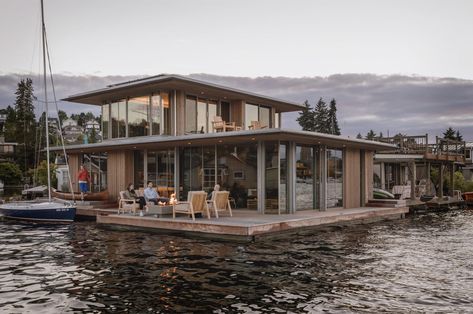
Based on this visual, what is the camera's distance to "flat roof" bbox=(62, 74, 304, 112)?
20844 millimetres

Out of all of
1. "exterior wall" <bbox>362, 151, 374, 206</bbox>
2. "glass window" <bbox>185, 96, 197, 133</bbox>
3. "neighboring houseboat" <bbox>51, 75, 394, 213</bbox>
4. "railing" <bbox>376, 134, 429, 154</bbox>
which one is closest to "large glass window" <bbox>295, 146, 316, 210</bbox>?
"neighboring houseboat" <bbox>51, 75, 394, 213</bbox>

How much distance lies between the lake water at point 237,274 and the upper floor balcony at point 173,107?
8372 mm

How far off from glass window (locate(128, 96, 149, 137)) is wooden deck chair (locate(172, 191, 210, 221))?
300 inches

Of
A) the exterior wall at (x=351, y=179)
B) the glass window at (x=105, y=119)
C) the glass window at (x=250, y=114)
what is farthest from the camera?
the glass window at (x=250, y=114)

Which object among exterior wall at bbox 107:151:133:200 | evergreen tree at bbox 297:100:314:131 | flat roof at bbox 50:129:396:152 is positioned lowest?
exterior wall at bbox 107:151:133:200

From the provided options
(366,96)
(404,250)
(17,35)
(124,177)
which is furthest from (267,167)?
(366,96)

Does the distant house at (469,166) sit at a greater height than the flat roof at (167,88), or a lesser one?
lesser

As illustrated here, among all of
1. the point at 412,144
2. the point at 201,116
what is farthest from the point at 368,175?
the point at 201,116

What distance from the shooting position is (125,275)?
938 cm

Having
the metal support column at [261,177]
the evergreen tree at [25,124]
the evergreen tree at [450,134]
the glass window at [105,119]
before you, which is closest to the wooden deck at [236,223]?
the metal support column at [261,177]

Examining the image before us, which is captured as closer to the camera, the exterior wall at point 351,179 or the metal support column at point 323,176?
the metal support column at point 323,176

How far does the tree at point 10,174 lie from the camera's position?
56.0 meters

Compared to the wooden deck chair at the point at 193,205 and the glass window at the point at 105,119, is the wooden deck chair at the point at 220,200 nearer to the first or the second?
the wooden deck chair at the point at 193,205

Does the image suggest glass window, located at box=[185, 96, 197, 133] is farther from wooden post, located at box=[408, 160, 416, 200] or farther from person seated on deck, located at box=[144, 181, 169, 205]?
wooden post, located at box=[408, 160, 416, 200]
